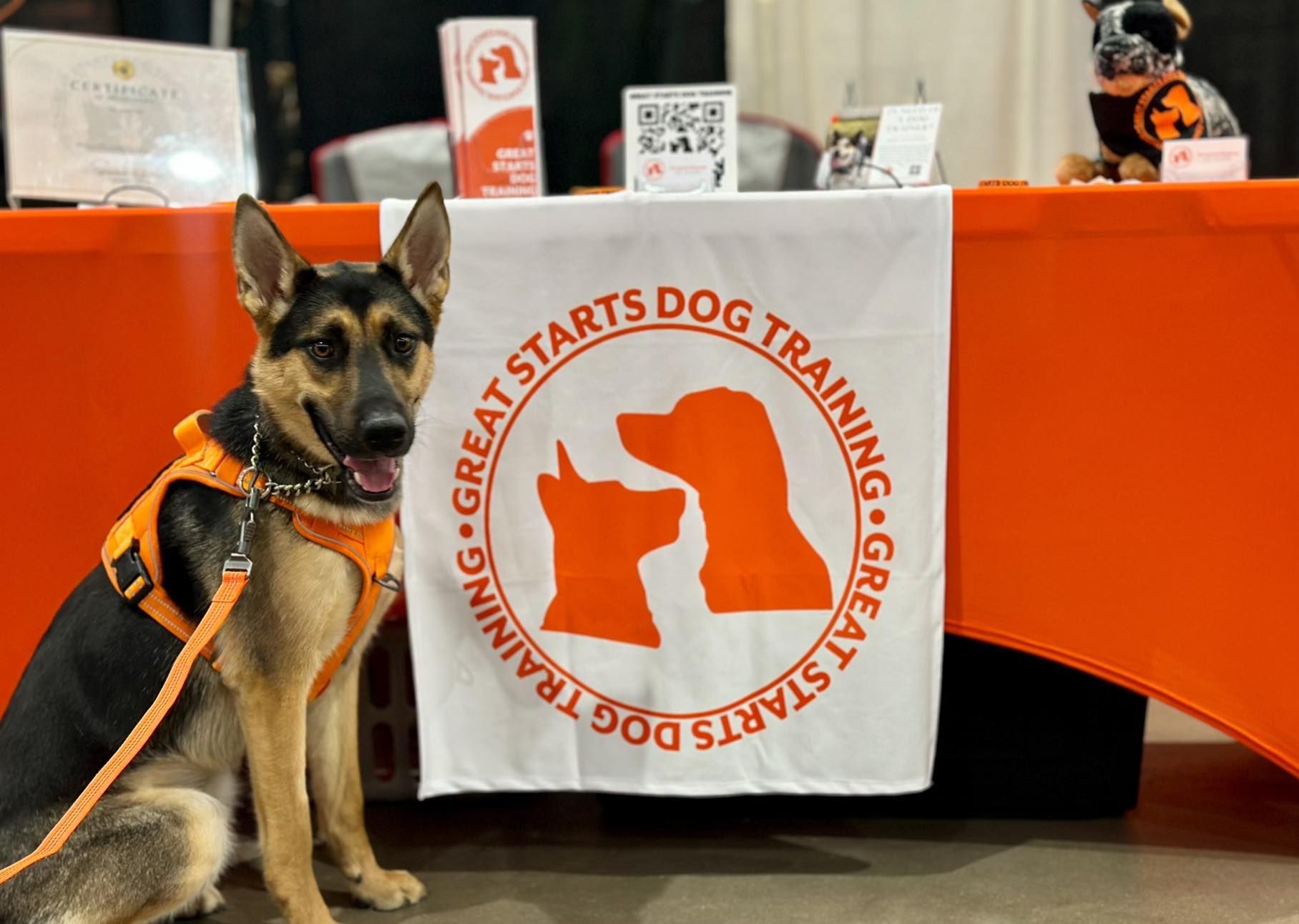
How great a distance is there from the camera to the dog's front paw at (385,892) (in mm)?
1915

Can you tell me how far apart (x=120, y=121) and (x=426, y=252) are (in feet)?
3.29

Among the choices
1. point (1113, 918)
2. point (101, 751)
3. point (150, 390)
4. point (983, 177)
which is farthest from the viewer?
point (983, 177)

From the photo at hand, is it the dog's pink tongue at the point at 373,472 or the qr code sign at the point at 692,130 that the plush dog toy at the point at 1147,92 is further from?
the dog's pink tongue at the point at 373,472

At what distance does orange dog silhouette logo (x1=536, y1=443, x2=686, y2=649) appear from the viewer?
1.94 metres

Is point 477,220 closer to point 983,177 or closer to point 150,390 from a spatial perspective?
point 150,390

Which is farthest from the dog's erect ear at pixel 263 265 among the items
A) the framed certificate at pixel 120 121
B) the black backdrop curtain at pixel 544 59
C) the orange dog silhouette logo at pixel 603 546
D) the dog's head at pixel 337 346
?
the black backdrop curtain at pixel 544 59

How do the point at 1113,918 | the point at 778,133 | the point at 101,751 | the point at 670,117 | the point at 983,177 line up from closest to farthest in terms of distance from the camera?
the point at 101,751, the point at 1113,918, the point at 670,117, the point at 778,133, the point at 983,177

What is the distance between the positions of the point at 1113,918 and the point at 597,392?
4.13 feet

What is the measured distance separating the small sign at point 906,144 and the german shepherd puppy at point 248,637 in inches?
40.6

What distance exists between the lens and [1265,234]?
183 cm

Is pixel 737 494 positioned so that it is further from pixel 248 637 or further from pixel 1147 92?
pixel 1147 92

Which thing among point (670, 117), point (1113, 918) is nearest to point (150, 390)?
point (670, 117)

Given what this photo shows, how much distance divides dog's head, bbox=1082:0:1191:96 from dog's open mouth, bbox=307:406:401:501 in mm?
1667

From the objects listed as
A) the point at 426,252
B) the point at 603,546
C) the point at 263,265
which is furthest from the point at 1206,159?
the point at 263,265
